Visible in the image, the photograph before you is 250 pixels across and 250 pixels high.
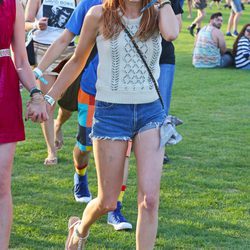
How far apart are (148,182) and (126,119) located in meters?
0.40

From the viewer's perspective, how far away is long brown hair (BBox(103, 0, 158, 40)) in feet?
15.1

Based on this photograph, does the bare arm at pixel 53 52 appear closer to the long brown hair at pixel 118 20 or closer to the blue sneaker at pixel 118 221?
the long brown hair at pixel 118 20

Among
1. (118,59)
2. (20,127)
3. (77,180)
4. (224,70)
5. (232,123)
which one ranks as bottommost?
(224,70)

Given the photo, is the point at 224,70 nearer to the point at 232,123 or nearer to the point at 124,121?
the point at 232,123

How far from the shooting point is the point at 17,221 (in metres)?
6.10

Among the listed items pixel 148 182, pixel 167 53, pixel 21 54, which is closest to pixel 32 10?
pixel 167 53

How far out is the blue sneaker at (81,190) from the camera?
6672 millimetres

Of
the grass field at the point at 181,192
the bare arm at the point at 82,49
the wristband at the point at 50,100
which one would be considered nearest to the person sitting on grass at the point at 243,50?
the grass field at the point at 181,192

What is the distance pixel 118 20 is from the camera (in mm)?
4609

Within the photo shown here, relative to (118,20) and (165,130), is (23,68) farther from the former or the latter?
(165,130)

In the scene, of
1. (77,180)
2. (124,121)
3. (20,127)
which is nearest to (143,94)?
(124,121)

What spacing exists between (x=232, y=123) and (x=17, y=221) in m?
5.22

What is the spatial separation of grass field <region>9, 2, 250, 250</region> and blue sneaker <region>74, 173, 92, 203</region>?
0.27ft

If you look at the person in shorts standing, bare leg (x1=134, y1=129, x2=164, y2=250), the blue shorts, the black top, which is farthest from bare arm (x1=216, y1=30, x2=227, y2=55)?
bare leg (x1=134, y1=129, x2=164, y2=250)
